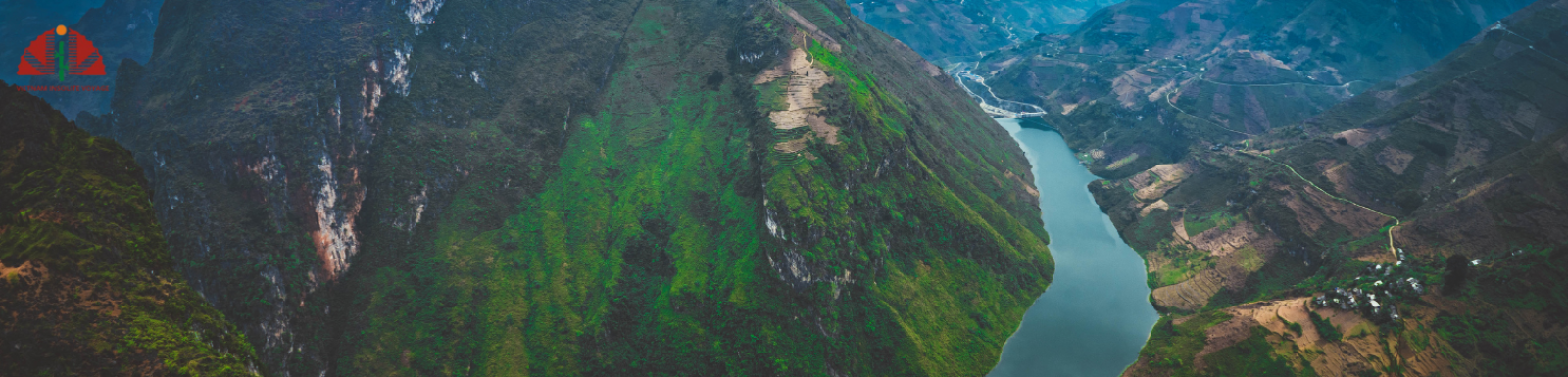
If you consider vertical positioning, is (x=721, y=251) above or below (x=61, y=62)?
below

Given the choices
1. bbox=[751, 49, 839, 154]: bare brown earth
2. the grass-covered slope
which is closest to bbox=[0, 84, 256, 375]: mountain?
the grass-covered slope

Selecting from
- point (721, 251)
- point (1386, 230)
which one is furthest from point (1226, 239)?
point (721, 251)

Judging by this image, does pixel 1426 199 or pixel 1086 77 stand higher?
pixel 1426 199

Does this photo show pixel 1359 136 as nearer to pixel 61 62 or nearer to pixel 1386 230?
pixel 1386 230

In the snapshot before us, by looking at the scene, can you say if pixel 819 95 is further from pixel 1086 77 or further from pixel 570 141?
pixel 1086 77

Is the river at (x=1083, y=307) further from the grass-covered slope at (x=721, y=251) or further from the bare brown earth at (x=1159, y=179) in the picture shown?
the bare brown earth at (x=1159, y=179)

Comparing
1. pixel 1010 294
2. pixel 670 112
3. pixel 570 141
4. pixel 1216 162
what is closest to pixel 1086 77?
pixel 1216 162

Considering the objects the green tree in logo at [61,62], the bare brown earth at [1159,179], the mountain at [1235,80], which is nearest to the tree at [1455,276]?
the bare brown earth at [1159,179]
